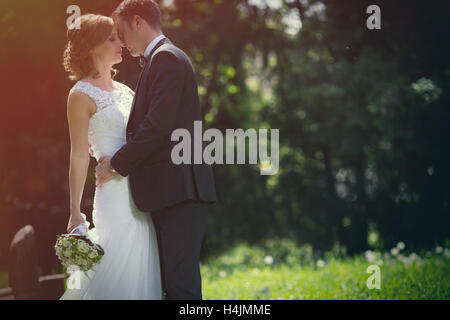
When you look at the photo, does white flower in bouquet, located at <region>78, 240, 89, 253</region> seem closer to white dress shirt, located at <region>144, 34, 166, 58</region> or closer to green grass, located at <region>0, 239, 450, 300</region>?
white dress shirt, located at <region>144, 34, 166, 58</region>

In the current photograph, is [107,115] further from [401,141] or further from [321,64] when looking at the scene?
[321,64]

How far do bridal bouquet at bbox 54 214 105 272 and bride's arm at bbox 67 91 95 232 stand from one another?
0.51 feet

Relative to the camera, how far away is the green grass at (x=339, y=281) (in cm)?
493

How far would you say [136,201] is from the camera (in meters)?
3.21

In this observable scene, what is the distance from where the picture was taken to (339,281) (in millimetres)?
5504

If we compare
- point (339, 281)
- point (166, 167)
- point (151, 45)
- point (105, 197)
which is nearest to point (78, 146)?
point (105, 197)

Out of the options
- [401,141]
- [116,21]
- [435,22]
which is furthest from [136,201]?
[401,141]

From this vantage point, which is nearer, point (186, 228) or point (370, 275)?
point (186, 228)

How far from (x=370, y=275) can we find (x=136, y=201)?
3.10m

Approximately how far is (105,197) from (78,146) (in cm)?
31

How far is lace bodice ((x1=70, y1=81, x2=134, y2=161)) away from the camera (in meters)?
3.27

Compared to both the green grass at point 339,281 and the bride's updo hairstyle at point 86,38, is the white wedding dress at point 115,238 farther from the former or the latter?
the green grass at point 339,281

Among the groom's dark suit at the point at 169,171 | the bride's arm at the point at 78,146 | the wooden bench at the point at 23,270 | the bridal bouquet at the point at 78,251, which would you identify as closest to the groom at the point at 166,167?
the groom's dark suit at the point at 169,171
